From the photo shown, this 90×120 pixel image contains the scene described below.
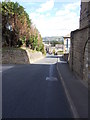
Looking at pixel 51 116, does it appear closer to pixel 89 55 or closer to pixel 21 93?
pixel 21 93

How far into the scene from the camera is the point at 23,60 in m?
32.5

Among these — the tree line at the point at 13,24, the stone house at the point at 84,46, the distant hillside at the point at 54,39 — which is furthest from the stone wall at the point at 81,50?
the distant hillside at the point at 54,39

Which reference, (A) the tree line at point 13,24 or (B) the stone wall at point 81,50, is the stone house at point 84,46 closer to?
(B) the stone wall at point 81,50

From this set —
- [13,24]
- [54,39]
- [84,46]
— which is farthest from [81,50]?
[54,39]

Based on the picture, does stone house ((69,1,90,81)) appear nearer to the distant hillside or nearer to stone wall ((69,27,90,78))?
stone wall ((69,27,90,78))

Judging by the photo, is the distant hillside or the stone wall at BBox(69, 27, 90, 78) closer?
the stone wall at BBox(69, 27, 90, 78)

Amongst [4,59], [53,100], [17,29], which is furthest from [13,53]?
[53,100]

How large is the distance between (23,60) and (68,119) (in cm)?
2656

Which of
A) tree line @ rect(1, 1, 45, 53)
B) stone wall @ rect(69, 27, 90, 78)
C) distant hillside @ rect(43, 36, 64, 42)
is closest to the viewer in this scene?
stone wall @ rect(69, 27, 90, 78)

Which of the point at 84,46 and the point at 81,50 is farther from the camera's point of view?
the point at 81,50

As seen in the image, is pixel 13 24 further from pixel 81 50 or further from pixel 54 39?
pixel 54 39

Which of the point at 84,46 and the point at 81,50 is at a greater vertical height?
the point at 84,46

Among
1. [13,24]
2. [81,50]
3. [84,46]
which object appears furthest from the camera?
[13,24]

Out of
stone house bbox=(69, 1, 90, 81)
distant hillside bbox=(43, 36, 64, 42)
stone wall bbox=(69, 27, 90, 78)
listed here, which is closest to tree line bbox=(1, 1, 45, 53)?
stone wall bbox=(69, 27, 90, 78)
